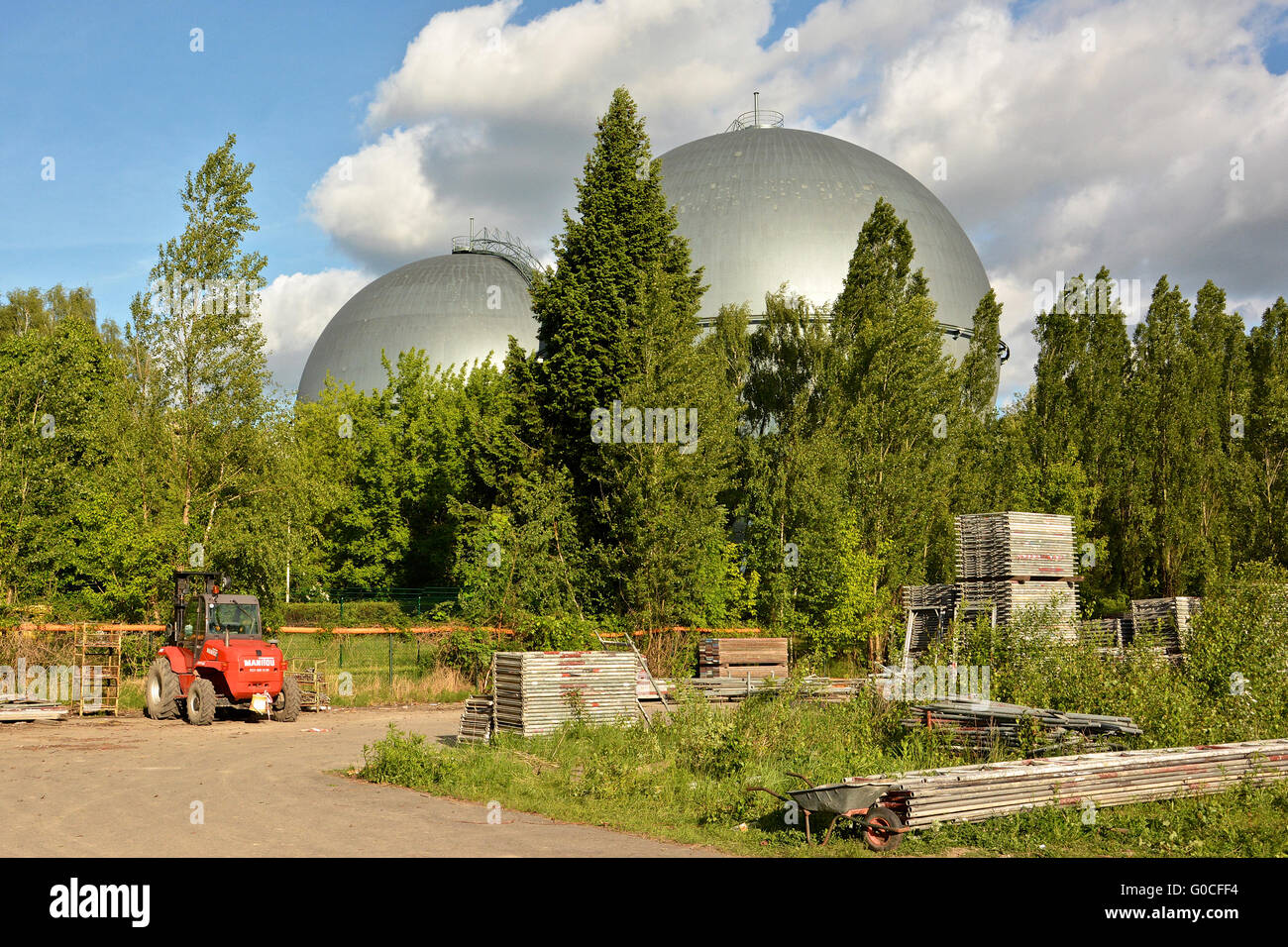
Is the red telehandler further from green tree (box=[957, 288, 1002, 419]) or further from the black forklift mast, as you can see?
green tree (box=[957, 288, 1002, 419])

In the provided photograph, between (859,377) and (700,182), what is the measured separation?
2542cm

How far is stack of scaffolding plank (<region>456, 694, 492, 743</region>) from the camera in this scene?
1697cm

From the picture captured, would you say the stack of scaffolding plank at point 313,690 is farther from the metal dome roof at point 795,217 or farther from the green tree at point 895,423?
the metal dome roof at point 795,217

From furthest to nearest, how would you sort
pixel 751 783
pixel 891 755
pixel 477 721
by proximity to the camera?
1. pixel 477 721
2. pixel 891 755
3. pixel 751 783

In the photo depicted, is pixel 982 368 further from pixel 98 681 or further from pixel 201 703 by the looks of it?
pixel 98 681

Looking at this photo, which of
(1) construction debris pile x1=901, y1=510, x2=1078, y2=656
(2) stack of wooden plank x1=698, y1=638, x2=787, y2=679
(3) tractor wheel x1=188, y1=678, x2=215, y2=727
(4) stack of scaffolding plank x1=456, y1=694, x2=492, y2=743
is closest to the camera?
(4) stack of scaffolding plank x1=456, y1=694, x2=492, y2=743

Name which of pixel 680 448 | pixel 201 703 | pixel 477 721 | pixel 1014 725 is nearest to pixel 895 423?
pixel 680 448

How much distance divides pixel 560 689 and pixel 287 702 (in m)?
7.81

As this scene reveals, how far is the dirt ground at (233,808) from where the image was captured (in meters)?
9.60

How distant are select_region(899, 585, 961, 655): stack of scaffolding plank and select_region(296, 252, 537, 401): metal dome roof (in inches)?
1568

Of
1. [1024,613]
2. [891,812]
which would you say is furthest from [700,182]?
[891,812]

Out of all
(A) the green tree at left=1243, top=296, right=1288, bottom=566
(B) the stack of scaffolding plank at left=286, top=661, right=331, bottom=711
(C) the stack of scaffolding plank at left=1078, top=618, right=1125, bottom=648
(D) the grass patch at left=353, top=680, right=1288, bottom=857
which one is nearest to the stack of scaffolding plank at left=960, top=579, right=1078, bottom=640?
(C) the stack of scaffolding plank at left=1078, top=618, right=1125, bottom=648

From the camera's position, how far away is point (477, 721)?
675 inches
